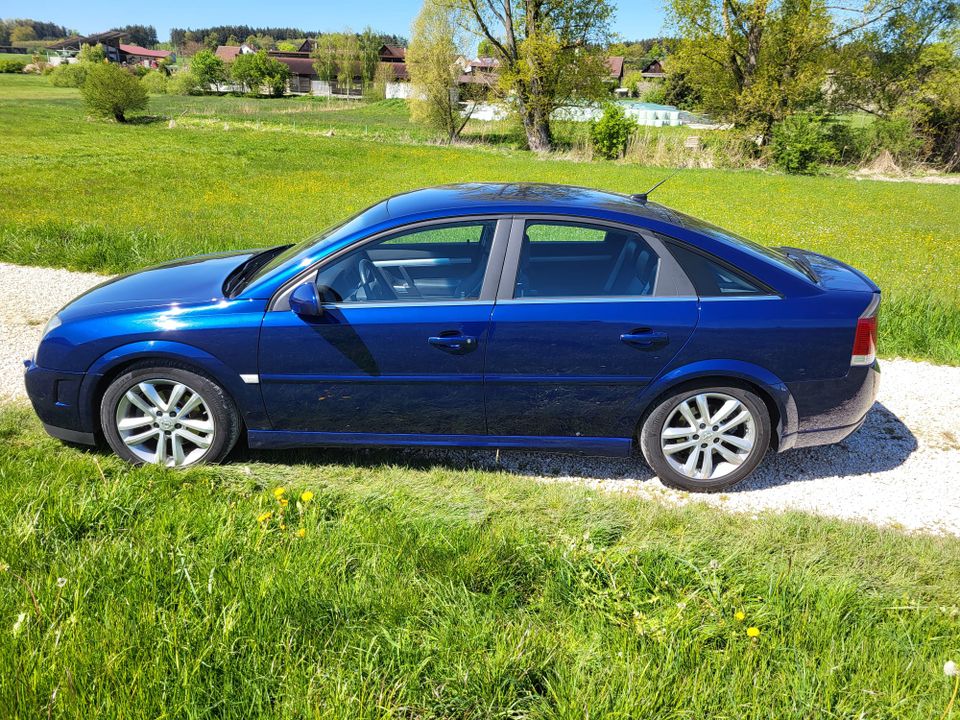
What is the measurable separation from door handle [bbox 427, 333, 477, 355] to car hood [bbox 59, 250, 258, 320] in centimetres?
128

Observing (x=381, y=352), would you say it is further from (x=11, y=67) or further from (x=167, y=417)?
(x=11, y=67)

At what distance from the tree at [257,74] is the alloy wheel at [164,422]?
87300 mm

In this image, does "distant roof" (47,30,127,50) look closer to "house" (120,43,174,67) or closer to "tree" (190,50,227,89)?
"house" (120,43,174,67)

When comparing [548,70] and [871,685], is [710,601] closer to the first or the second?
[871,685]

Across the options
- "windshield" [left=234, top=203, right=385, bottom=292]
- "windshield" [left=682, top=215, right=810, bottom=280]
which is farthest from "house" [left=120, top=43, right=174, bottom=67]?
"windshield" [left=682, top=215, right=810, bottom=280]

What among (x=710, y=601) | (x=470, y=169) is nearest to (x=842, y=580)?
(x=710, y=601)

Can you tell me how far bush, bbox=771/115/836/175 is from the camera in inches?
1053

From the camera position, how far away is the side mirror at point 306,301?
12.5ft

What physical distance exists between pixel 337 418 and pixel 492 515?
3.44 feet

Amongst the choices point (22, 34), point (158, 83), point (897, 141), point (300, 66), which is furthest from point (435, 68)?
point (22, 34)

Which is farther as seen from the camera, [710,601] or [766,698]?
[710,601]

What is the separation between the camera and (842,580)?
321 cm

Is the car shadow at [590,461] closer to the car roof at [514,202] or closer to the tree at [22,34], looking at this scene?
the car roof at [514,202]

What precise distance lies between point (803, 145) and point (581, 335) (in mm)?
26636
